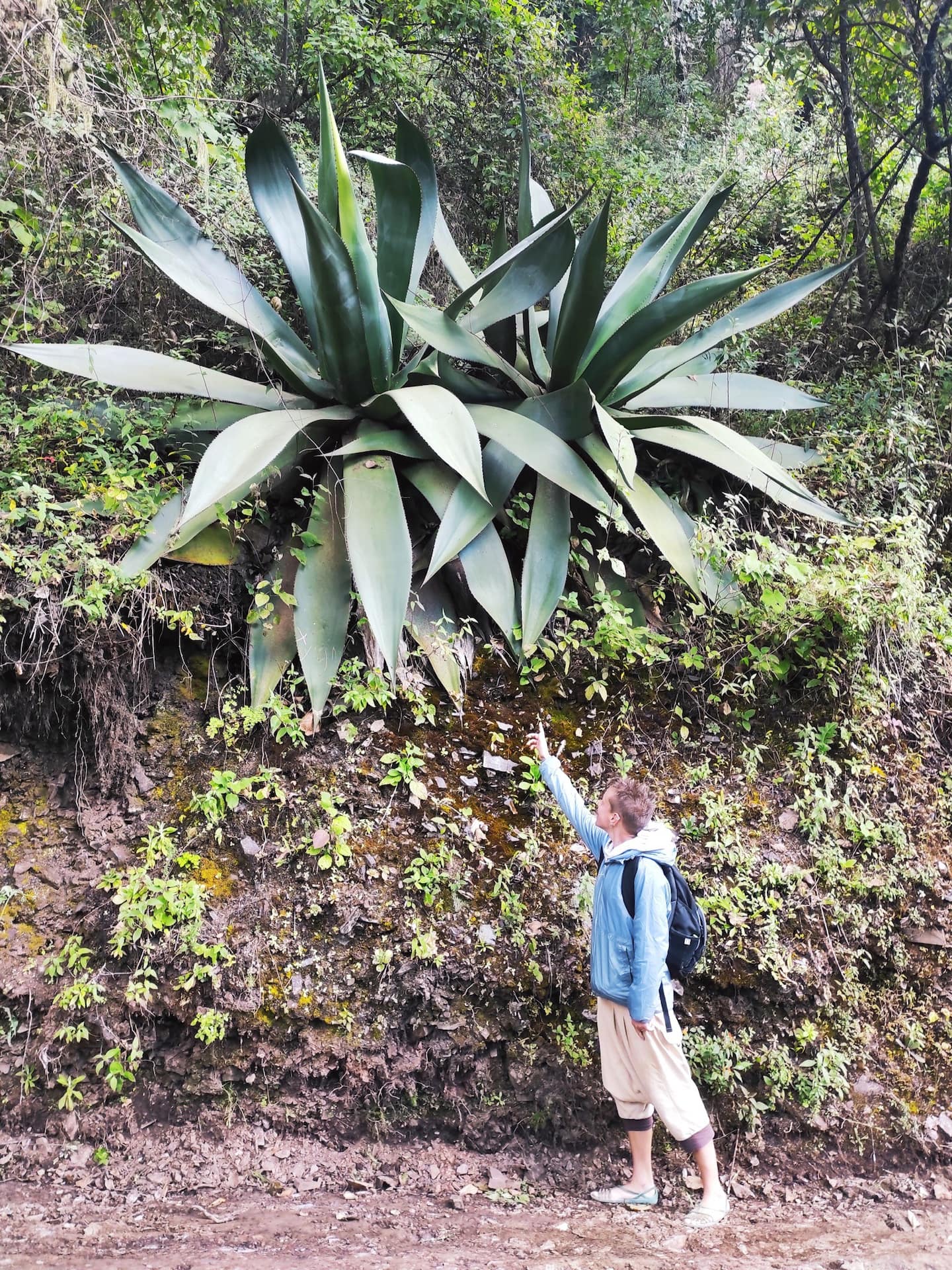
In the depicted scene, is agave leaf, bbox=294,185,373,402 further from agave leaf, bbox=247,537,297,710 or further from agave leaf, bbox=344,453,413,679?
agave leaf, bbox=247,537,297,710

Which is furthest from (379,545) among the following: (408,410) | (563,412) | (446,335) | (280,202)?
(280,202)

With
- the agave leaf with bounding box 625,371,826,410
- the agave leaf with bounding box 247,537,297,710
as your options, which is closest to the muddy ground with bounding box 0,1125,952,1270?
the agave leaf with bounding box 247,537,297,710

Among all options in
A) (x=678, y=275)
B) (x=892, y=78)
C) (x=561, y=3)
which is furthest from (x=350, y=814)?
(x=561, y=3)

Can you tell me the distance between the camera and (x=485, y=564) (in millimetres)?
3293

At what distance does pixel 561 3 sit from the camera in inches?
286

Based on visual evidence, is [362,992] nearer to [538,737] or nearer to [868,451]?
[538,737]

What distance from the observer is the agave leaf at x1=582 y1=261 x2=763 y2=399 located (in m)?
3.40

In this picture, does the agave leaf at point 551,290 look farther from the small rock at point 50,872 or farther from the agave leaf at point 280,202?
the small rock at point 50,872

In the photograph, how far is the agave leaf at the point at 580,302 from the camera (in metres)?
3.21

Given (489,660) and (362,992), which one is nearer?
(362,992)

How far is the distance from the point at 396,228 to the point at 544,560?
153 cm

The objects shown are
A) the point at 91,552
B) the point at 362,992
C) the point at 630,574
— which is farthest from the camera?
the point at 630,574

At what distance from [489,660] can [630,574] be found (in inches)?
33.1

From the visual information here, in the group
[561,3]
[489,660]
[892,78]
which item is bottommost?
[489,660]
